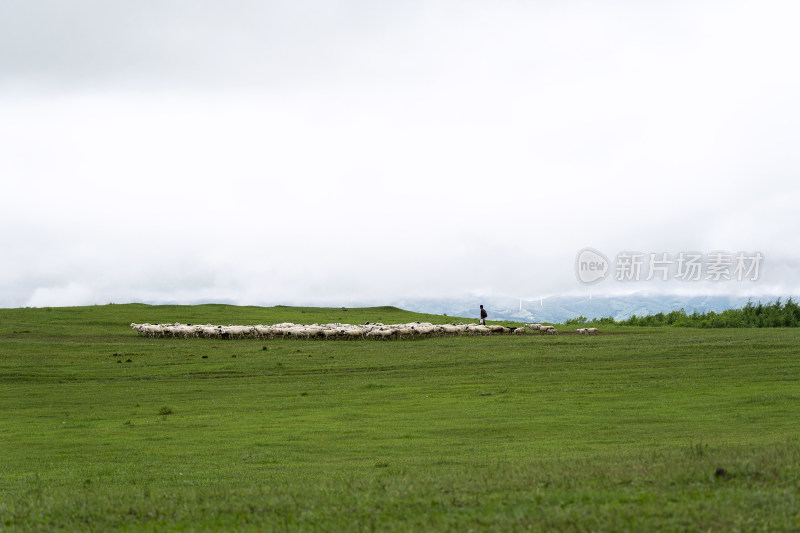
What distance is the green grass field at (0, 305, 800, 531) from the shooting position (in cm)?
837

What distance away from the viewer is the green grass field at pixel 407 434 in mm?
8367

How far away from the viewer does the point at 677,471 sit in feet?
30.2

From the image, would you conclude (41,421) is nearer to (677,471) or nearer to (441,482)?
(441,482)

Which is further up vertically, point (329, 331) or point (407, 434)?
point (329, 331)

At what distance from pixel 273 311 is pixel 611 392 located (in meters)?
51.1

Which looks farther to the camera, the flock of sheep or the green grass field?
the flock of sheep

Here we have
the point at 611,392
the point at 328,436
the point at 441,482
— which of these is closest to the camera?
the point at 441,482

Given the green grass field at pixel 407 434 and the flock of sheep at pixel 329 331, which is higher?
the flock of sheep at pixel 329 331

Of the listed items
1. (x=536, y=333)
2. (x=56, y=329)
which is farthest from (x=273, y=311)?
(x=536, y=333)

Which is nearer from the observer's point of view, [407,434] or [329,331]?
[407,434]

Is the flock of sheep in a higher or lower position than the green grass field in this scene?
higher

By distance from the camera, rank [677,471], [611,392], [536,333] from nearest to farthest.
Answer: [677,471] < [611,392] < [536,333]

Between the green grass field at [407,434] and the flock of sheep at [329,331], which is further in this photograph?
the flock of sheep at [329,331]

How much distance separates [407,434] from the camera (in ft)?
56.6
